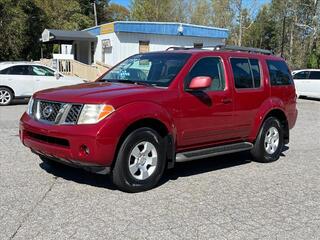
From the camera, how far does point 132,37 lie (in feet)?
93.9

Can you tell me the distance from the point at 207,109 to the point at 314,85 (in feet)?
56.4

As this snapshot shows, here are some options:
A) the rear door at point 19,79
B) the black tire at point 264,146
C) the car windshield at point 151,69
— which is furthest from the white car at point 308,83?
the car windshield at point 151,69

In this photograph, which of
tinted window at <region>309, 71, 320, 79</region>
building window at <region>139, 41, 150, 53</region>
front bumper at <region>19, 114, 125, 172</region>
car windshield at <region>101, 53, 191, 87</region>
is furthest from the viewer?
building window at <region>139, 41, 150, 53</region>

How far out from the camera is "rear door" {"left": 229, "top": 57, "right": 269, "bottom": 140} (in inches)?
284

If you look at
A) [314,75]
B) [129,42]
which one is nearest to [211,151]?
[314,75]

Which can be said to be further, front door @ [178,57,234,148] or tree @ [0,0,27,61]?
tree @ [0,0,27,61]

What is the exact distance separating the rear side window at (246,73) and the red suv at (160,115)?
16 millimetres

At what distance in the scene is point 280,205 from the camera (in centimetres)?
557

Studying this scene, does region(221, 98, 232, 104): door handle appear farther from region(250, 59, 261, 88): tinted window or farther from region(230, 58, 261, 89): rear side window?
region(250, 59, 261, 88): tinted window

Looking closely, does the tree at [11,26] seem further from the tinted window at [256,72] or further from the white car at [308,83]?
the tinted window at [256,72]

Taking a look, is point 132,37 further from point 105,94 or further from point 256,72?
point 105,94

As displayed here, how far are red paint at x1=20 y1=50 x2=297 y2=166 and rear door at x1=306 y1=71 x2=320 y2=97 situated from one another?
49.9 feet

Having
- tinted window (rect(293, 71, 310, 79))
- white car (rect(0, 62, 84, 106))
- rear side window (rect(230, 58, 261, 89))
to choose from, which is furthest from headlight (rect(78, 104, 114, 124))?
tinted window (rect(293, 71, 310, 79))

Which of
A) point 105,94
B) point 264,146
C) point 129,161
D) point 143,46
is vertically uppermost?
point 143,46
